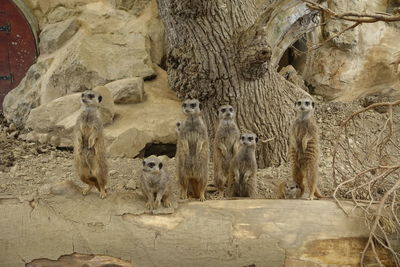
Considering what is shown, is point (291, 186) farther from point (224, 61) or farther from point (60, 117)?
point (60, 117)

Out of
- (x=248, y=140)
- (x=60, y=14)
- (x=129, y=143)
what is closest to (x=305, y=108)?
(x=248, y=140)

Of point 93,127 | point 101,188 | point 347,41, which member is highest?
point 347,41

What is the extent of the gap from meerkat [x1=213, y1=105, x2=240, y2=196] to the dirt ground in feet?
0.54

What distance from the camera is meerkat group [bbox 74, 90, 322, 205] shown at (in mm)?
3219

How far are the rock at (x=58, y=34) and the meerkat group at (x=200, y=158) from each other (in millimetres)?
2862

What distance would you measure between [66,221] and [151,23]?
3.53 m

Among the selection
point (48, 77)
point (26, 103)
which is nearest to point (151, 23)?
point (48, 77)

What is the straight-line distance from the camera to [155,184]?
124 inches

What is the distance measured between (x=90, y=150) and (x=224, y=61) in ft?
5.01

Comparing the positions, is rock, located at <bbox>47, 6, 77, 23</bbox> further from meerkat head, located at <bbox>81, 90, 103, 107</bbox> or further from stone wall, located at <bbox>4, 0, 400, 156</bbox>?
meerkat head, located at <bbox>81, 90, 103, 107</bbox>

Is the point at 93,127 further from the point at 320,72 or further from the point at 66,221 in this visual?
the point at 320,72

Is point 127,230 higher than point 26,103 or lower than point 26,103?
lower

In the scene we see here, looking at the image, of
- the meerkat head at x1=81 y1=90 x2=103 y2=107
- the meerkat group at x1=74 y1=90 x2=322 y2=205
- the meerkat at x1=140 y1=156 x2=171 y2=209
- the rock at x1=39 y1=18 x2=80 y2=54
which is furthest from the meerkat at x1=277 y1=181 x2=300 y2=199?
the rock at x1=39 y1=18 x2=80 y2=54

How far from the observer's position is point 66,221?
301cm
